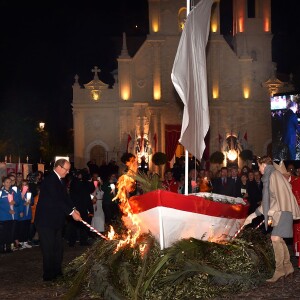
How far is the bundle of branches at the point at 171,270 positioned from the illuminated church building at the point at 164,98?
135 ft

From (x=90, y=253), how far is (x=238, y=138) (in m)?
40.5

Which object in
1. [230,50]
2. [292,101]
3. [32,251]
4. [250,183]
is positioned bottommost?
[32,251]

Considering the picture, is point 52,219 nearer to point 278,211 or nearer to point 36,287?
point 36,287

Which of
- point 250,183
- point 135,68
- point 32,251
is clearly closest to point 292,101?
point 250,183

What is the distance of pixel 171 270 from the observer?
36.9 feet

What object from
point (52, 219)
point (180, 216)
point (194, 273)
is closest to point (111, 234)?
point (52, 219)

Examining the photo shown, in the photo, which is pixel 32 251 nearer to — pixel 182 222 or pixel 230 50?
pixel 182 222

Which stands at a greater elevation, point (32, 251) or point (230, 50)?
point (230, 50)

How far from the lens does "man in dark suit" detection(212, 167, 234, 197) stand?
19750mm

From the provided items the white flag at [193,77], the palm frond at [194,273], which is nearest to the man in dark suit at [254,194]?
the white flag at [193,77]

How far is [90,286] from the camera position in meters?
11.6

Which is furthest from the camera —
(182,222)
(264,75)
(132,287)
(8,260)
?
(264,75)

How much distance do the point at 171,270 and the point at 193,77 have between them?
11.2 ft

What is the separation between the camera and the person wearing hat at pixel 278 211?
1212cm
